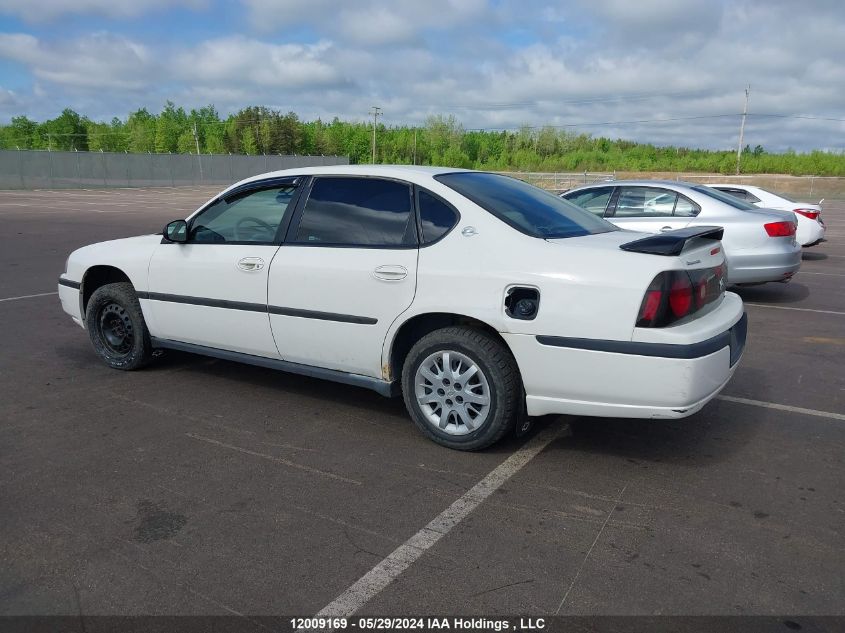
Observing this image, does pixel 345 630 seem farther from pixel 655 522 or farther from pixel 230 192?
pixel 230 192

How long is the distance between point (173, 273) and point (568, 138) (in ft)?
317

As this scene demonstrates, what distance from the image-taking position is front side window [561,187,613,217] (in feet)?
31.7

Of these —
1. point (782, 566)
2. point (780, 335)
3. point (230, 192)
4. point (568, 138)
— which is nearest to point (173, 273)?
point (230, 192)

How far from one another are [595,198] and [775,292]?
9.51 feet

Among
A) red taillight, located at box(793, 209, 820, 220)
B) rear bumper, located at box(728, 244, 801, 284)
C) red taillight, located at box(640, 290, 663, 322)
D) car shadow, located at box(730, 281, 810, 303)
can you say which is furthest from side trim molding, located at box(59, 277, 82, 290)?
red taillight, located at box(793, 209, 820, 220)

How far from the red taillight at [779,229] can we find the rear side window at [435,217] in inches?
241

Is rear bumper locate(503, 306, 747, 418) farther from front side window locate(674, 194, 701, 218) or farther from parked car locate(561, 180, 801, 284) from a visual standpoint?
front side window locate(674, 194, 701, 218)

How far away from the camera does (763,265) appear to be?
880 cm

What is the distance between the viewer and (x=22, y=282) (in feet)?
32.2

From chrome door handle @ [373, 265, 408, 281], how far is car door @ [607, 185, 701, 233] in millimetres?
5717

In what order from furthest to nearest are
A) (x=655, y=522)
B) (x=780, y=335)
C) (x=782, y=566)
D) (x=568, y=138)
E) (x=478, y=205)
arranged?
(x=568, y=138), (x=780, y=335), (x=478, y=205), (x=655, y=522), (x=782, y=566)

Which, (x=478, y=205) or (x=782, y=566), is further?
(x=478, y=205)

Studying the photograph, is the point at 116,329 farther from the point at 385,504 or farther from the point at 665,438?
the point at 665,438

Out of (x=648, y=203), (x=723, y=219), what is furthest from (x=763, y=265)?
(x=648, y=203)
